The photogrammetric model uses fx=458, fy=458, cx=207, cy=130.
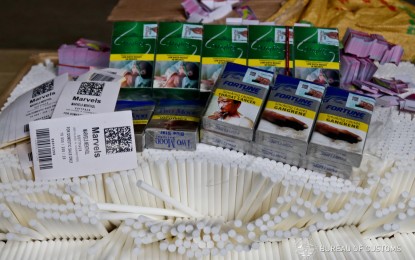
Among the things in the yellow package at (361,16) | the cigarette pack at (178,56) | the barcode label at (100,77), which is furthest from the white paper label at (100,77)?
the yellow package at (361,16)

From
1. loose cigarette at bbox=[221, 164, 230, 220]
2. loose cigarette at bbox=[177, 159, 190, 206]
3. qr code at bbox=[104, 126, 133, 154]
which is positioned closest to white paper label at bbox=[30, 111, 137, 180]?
qr code at bbox=[104, 126, 133, 154]

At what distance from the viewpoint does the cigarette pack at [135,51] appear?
1232 mm

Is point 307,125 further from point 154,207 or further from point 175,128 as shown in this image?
point 154,207

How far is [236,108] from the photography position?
3.44ft

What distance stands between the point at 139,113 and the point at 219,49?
0.30 meters

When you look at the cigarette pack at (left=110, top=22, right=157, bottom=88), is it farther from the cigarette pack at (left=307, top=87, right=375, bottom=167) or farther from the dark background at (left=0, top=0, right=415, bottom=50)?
the dark background at (left=0, top=0, right=415, bottom=50)

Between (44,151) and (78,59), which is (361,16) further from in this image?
(44,151)

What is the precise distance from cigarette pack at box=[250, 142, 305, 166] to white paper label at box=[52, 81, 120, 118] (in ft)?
1.16

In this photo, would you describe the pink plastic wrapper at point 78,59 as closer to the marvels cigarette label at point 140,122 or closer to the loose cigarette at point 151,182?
the marvels cigarette label at point 140,122

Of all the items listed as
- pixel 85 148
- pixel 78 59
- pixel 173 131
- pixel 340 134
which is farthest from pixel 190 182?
pixel 78 59

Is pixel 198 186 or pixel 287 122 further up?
pixel 287 122

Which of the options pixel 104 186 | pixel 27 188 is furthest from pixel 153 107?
pixel 27 188

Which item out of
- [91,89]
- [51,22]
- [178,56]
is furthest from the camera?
[51,22]

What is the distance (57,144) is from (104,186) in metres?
0.14
